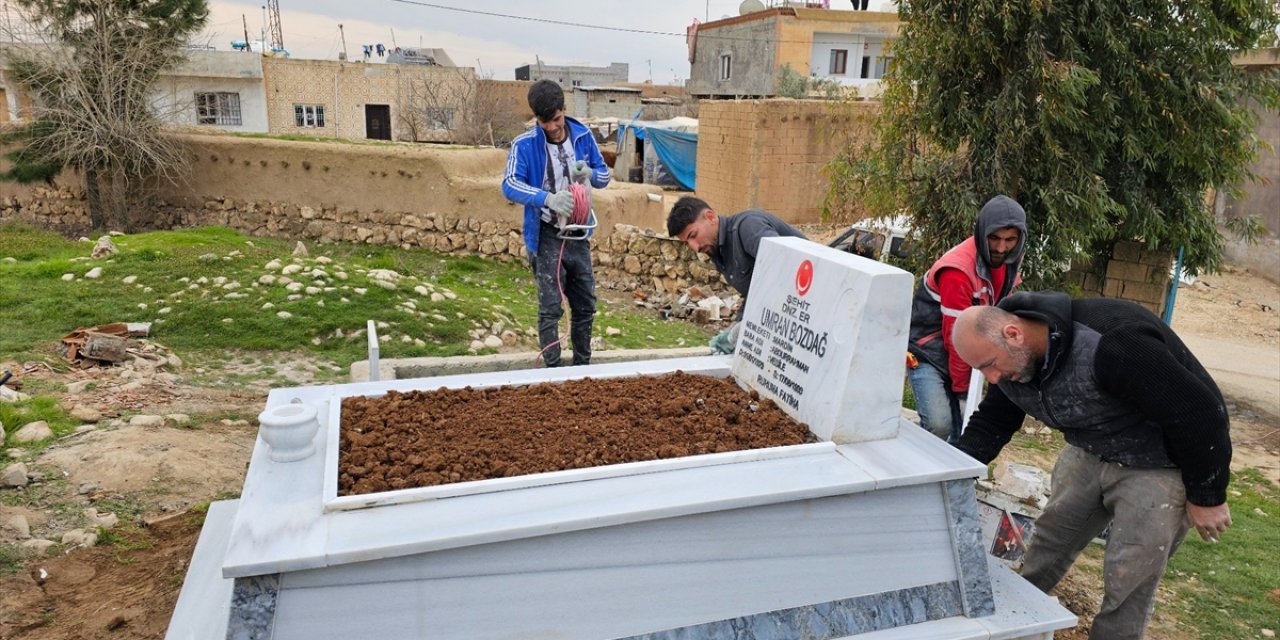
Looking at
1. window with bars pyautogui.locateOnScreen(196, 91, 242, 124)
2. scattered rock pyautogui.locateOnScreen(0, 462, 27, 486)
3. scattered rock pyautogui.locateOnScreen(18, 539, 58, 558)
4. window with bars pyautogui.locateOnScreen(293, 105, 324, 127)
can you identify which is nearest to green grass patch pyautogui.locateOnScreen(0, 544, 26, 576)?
scattered rock pyautogui.locateOnScreen(18, 539, 58, 558)

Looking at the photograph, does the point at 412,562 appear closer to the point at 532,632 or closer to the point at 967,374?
the point at 532,632

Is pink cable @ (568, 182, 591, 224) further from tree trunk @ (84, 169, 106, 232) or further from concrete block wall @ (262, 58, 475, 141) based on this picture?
concrete block wall @ (262, 58, 475, 141)

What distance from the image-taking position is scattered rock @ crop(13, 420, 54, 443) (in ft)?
14.5

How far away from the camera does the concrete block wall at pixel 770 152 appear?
1508cm

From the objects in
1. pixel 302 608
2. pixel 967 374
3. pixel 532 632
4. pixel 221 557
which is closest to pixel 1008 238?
pixel 967 374

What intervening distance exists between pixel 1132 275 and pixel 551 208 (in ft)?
19.7

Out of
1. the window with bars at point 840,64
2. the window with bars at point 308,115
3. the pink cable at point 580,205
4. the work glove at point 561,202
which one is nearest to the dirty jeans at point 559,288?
the pink cable at point 580,205

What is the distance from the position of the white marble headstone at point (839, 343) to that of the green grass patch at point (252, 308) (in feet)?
13.7

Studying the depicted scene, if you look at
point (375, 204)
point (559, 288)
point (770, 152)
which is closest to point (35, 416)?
point (559, 288)

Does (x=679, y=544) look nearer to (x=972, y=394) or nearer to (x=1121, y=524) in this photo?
(x=1121, y=524)

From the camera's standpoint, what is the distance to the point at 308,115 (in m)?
29.4

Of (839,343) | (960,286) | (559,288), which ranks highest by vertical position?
(960,286)

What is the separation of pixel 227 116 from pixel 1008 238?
29583 millimetres

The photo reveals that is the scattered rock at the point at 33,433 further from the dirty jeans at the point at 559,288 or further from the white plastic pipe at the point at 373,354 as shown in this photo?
the dirty jeans at the point at 559,288
